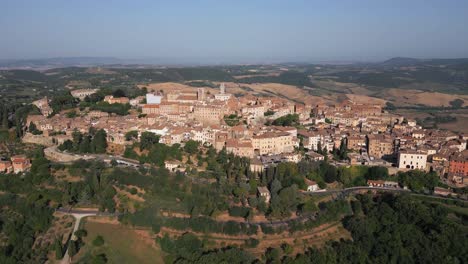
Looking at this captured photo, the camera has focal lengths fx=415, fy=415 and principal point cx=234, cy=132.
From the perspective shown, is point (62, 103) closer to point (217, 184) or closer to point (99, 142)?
point (99, 142)

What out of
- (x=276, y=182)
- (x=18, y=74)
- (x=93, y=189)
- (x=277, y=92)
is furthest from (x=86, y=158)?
(x=18, y=74)

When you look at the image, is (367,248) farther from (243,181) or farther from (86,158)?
(86,158)

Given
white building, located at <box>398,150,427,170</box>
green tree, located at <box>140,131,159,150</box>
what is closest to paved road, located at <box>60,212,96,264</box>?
green tree, located at <box>140,131,159,150</box>

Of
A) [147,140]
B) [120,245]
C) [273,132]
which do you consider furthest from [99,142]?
[273,132]

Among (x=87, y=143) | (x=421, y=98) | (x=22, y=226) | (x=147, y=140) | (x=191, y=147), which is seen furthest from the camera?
(x=421, y=98)

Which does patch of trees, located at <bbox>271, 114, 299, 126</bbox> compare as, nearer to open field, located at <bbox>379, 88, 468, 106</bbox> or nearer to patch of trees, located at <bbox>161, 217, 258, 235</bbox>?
patch of trees, located at <bbox>161, 217, 258, 235</bbox>

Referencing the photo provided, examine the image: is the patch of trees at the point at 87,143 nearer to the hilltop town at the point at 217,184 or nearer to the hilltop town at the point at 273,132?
the hilltop town at the point at 217,184
